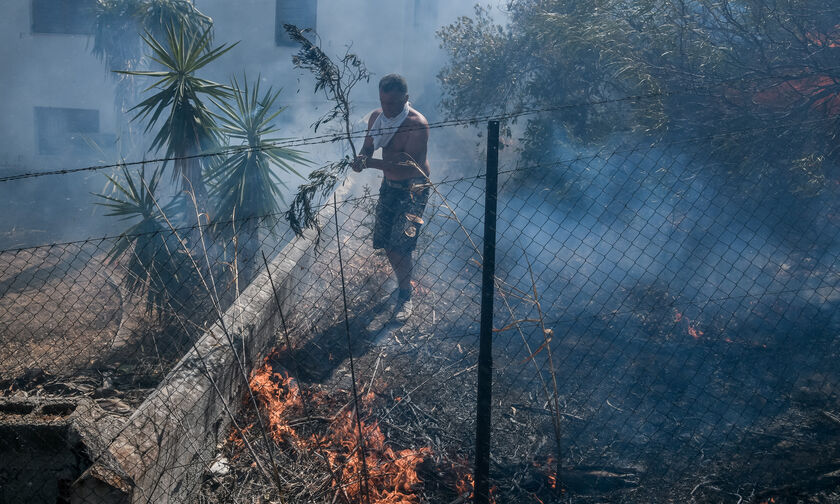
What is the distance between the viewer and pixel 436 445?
→ 133 inches

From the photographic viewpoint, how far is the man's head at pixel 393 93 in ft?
15.8

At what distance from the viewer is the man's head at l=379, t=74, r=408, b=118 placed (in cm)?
481

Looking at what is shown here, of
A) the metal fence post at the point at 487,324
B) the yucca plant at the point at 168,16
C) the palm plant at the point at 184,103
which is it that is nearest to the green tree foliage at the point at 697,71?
the metal fence post at the point at 487,324

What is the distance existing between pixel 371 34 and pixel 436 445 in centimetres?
1135

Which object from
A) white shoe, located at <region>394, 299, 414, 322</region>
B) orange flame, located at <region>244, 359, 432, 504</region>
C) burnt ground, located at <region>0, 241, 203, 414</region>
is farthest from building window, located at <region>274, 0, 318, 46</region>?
orange flame, located at <region>244, 359, 432, 504</region>

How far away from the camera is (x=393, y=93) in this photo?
483 cm

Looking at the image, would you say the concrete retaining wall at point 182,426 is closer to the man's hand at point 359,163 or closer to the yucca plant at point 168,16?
the man's hand at point 359,163

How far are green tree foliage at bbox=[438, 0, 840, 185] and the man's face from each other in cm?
170

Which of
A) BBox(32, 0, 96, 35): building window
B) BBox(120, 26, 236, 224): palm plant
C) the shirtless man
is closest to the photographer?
the shirtless man

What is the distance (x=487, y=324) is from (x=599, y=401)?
1.55 metres

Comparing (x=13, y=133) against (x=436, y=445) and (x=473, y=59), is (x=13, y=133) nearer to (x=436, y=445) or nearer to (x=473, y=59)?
(x=473, y=59)

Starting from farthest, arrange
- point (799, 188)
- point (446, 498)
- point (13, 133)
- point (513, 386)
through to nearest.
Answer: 1. point (13, 133)
2. point (799, 188)
3. point (513, 386)
4. point (446, 498)

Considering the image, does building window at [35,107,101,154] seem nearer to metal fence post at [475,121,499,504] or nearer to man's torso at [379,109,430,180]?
man's torso at [379,109,430,180]

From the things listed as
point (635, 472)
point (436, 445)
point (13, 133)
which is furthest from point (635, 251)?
point (13, 133)
